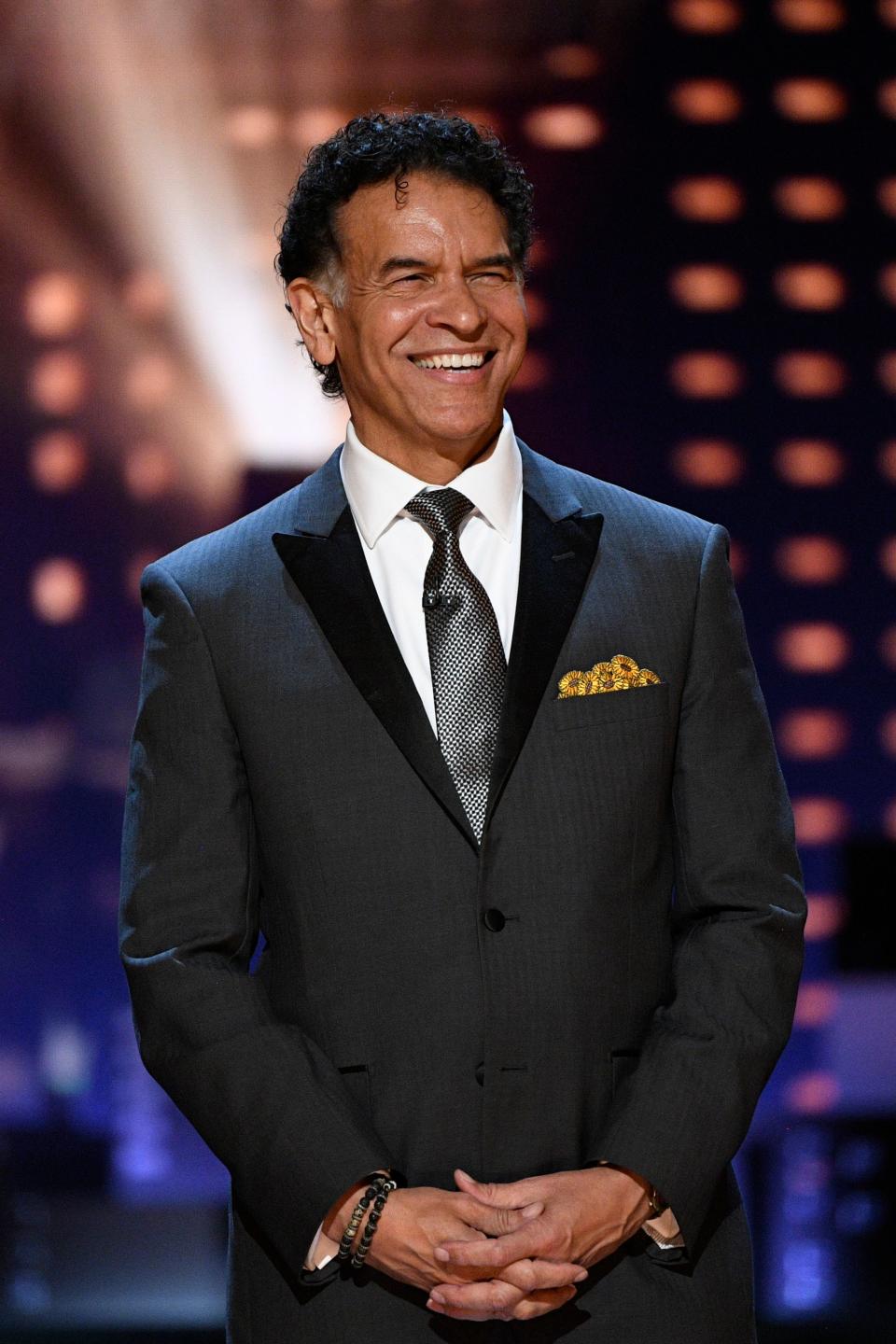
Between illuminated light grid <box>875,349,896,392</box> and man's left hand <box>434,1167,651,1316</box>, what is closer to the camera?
man's left hand <box>434,1167,651,1316</box>

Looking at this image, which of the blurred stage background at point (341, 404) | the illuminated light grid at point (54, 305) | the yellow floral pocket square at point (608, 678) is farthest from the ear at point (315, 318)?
the illuminated light grid at point (54, 305)

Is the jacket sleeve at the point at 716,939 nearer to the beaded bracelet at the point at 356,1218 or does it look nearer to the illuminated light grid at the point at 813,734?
the beaded bracelet at the point at 356,1218

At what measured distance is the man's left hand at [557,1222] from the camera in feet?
4.59

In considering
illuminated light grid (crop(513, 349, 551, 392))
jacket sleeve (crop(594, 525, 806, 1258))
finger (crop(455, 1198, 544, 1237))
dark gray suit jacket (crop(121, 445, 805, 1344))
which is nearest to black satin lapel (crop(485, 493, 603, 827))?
dark gray suit jacket (crop(121, 445, 805, 1344))

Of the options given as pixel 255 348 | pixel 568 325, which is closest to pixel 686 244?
pixel 568 325

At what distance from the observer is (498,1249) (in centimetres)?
140

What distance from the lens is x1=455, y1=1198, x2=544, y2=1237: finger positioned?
4.67 ft

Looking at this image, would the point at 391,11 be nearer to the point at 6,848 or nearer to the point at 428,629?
the point at 6,848

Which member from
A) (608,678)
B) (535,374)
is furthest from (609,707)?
(535,374)

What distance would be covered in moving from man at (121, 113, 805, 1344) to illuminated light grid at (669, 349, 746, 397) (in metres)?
1.76

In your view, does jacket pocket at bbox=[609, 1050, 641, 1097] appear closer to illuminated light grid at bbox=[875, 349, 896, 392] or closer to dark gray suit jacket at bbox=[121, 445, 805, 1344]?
dark gray suit jacket at bbox=[121, 445, 805, 1344]

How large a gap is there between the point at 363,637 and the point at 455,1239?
529 mm

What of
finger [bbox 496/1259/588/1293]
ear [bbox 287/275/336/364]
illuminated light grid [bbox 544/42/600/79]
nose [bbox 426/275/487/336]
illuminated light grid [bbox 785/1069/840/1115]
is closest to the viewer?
finger [bbox 496/1259/588/1293]

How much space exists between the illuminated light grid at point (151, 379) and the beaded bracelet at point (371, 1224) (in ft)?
7.23
